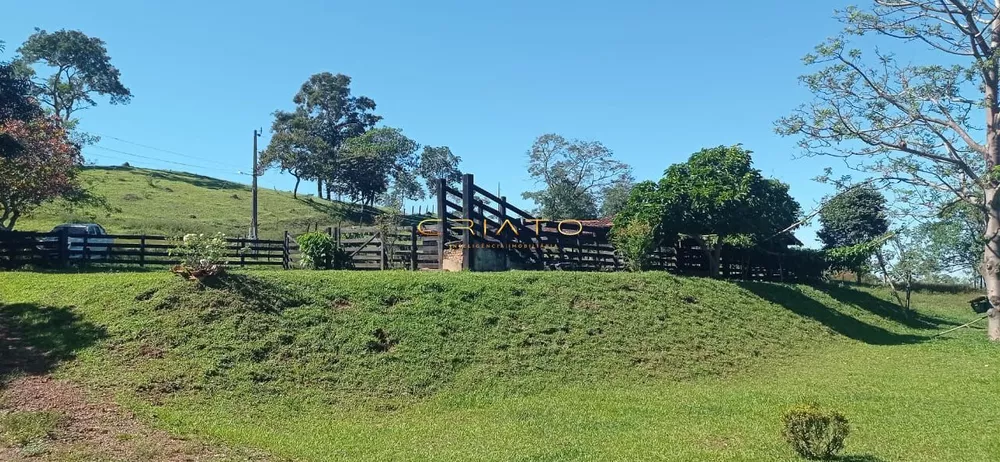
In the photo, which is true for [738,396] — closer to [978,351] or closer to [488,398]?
[488,398]

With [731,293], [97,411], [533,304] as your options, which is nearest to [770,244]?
[731,293]

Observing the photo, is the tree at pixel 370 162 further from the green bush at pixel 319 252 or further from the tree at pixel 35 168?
the green bush at pixel 319 252

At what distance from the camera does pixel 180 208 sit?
43781mm

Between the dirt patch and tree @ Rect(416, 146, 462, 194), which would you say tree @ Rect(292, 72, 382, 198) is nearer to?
tree @ Rect(416, 146, 462, 194)

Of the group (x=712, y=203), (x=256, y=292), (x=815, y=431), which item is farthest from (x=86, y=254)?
(x=815, y=431)

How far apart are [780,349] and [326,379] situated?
10.7 meters

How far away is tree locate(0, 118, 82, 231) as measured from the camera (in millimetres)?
20969

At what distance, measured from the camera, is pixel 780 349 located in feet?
50.6

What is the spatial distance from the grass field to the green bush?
14.6ft

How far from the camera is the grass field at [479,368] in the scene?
8.24 meters

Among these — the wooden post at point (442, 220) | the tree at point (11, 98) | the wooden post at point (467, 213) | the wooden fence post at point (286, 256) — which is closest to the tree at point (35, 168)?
the tree at point (11, 98)

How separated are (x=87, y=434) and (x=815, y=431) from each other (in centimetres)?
835

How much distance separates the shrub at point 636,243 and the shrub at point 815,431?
40.9 ft

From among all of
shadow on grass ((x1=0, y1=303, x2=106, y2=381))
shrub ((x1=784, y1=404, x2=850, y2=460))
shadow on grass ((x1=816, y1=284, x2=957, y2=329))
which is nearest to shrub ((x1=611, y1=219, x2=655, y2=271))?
shadow on grass ((x1=816, y1=284, x2=957, y2=329))
